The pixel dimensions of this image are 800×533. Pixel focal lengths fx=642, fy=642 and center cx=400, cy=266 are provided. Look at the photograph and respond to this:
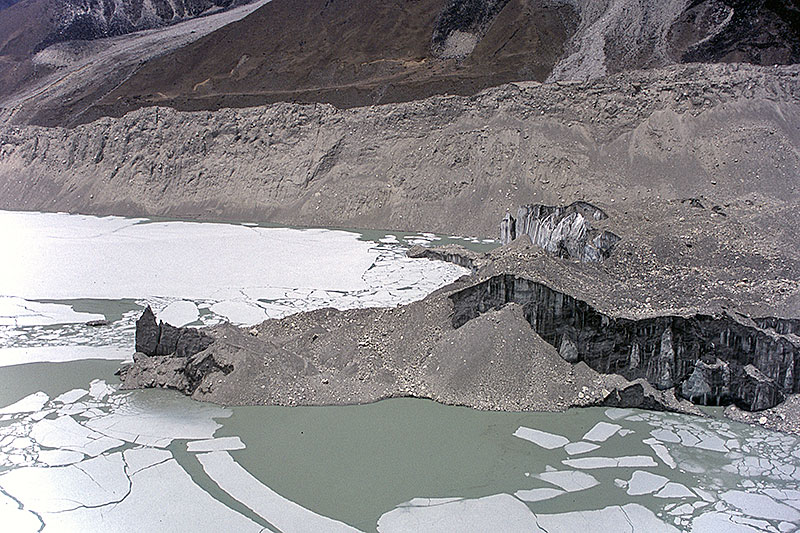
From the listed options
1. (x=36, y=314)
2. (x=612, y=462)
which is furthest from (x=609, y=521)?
(x=36, y=314)

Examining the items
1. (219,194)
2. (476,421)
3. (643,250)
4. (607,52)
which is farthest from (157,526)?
(607,52)

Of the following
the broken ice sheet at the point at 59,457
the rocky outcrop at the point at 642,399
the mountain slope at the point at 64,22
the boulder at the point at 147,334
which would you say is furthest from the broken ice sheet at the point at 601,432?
A: the mountain slope at the point at 64,22

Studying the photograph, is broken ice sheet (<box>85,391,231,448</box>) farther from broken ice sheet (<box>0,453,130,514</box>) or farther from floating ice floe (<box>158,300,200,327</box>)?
floating ice floe (<box>158,300,200,327</box>)

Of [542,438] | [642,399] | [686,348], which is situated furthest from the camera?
[686,348]

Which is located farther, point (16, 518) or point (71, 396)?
point (71, 396)

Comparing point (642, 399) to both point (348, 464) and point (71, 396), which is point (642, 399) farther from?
point (71, 396)

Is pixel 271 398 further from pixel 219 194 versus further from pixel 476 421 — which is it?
pixel 219 194

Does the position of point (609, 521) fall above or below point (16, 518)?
A: below

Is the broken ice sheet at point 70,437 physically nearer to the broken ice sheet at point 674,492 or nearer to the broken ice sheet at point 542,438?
the broken ice sheet at point 542,438
